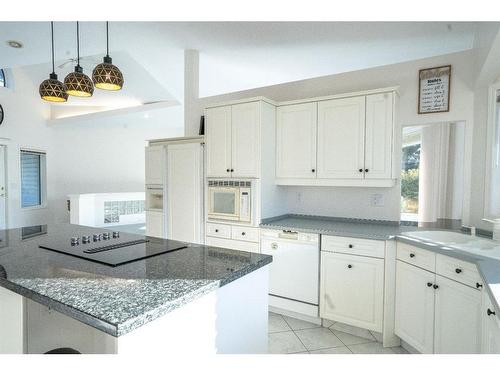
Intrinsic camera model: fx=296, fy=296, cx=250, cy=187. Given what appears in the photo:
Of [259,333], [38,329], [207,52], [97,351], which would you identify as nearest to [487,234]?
[259,333]

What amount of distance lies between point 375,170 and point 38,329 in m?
2.59

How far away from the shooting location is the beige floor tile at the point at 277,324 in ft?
8.64

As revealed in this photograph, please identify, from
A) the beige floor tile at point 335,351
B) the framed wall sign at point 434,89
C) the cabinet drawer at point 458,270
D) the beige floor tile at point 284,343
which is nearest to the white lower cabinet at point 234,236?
the beige floor tile at point 284,343

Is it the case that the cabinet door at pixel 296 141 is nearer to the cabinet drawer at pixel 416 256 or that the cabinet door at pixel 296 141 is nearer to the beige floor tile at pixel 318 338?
the cabinet drawer at pixel 416 256

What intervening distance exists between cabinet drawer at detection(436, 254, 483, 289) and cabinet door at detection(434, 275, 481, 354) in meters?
0.03

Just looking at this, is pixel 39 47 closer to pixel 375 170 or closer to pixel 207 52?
pixel 207 52

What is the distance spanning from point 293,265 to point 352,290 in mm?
551

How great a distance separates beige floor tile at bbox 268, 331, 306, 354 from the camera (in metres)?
2.32

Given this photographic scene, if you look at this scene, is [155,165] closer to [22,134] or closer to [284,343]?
[284,343]

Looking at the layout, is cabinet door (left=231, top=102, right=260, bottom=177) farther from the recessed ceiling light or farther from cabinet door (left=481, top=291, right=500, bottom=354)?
the recessed ceiling light

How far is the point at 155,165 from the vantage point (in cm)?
366

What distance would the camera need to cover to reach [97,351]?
131cm

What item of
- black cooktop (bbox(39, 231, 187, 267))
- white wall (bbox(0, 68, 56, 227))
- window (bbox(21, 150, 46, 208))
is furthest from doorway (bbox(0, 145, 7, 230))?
black cooktop (bbox(39, 231, 187, 267))
